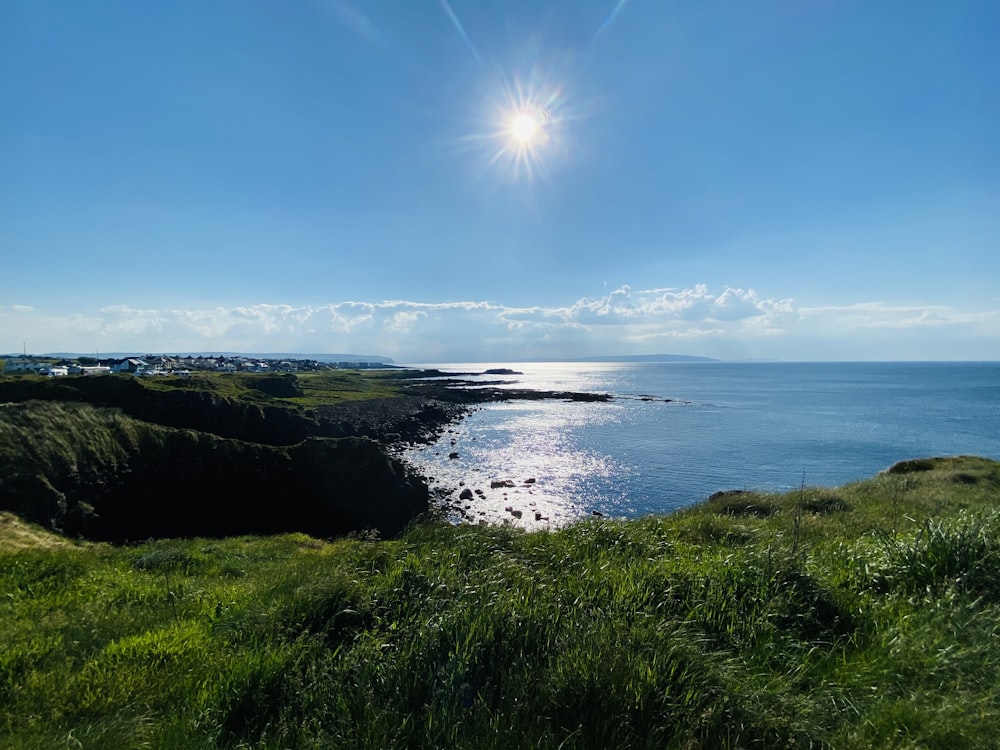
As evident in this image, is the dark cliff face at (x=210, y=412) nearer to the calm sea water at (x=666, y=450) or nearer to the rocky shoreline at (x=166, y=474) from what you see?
the rocky shoreline at (x=166, y=474)

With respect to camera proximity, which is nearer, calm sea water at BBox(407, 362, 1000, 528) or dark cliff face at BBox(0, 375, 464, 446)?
dark cliff face at BBox(0, 375, 464, 446)

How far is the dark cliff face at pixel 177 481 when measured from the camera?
81.4 ft

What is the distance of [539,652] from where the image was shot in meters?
4.66

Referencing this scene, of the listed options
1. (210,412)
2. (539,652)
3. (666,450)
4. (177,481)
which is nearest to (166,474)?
(177,481)

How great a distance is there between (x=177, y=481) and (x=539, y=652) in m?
34.2

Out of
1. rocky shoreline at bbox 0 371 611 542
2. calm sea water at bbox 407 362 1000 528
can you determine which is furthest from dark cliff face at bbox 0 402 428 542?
calm sea water at bbox 407 362 1000 528

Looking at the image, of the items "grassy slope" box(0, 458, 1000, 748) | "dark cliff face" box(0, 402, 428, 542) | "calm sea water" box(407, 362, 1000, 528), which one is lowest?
"calm sea water" box(407, 362, 1000, 528)

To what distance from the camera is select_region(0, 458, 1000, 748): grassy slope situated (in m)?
3.90

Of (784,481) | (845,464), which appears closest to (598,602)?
(784,481)

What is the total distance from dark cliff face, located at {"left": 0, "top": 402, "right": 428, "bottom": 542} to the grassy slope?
23268 mm

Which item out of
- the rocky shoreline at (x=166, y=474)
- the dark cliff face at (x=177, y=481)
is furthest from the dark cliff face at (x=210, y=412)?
the dark cliff face at (x=177, y=481)

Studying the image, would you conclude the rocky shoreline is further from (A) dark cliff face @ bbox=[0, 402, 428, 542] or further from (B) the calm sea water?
(B) the calm sea water

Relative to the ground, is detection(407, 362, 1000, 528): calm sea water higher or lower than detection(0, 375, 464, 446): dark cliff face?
lower

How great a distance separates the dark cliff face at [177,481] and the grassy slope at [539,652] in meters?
23.3
